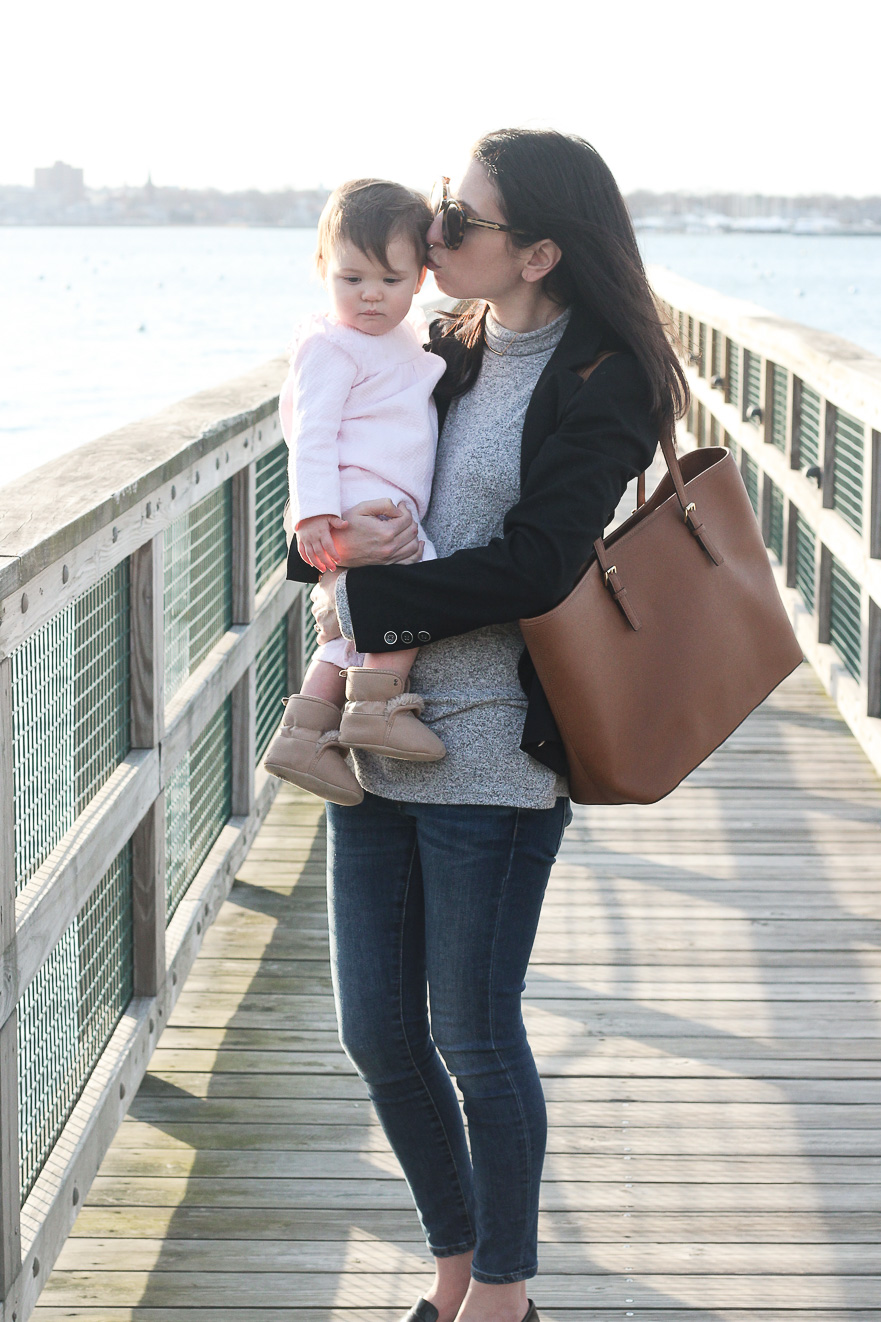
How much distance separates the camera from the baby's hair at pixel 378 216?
1.69 m

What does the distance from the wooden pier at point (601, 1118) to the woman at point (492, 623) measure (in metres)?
0.35

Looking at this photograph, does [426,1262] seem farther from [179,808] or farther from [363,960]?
[179,808]

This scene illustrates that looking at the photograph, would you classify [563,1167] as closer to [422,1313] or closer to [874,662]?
[422,1313]

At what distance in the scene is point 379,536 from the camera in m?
1.67

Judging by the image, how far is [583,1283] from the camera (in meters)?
2.01

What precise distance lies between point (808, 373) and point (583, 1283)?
3.13 metres

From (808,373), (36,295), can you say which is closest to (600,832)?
(808,373)

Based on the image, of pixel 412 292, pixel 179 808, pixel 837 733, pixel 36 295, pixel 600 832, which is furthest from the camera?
pixel 36 295

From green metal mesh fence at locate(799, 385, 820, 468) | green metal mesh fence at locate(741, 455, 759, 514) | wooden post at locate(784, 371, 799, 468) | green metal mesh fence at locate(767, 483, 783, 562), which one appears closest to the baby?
green metal mesh fence at locate(799, 385, 820, 468)

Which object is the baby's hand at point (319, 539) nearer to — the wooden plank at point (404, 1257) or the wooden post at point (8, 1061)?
the wooden post at point (8, 1061)

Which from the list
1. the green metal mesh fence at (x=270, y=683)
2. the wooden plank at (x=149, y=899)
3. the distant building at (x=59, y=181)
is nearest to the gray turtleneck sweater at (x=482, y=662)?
the wooden plank at (x=149, y=899)

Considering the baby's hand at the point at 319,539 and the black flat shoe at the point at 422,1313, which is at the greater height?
the baby's hand at the point at 319,539

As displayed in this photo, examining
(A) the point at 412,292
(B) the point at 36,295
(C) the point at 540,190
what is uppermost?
(C) the point at 540,190

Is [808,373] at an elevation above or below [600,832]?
above
